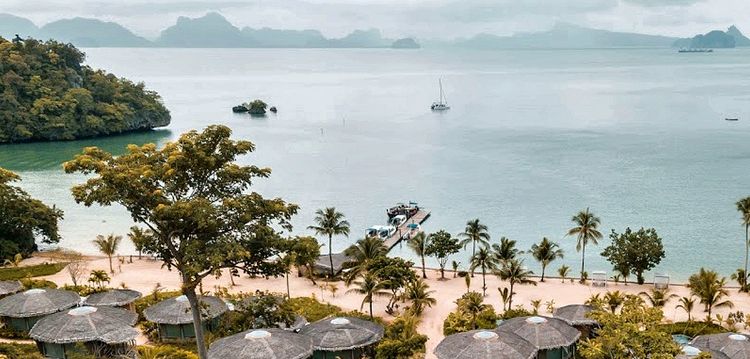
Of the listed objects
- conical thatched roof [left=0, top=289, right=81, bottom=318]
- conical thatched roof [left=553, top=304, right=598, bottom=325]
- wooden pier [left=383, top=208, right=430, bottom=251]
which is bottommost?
wooden pier [left=383, top=208, right=430, bottom=251]

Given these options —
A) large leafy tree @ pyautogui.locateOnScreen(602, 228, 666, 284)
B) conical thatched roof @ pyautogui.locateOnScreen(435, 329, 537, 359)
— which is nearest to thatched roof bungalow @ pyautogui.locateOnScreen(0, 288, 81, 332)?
conical thatched roof @ pyautogui.locateOnScreen(435, 329, 537, 359)

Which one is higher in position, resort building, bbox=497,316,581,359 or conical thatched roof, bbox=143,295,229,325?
conical thatched roof, bbox=143,295,229,325

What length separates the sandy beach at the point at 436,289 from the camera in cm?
3500

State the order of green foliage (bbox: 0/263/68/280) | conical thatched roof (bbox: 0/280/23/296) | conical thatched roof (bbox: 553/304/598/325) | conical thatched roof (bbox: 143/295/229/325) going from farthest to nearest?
green foliage (bbox: 0/263/68/280), conical thatched roof (bbox: 0/280/23/296), conical thatched roof (bbox: 143/295/229/325), conical thatched roof (bbox: 553/304/598/325)

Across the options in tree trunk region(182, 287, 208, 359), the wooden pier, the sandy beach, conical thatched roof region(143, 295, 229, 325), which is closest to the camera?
tree trunk region(182, 287, 208, 359)

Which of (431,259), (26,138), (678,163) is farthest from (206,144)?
(26,138)

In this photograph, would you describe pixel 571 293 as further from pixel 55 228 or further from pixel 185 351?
pixel 55 228

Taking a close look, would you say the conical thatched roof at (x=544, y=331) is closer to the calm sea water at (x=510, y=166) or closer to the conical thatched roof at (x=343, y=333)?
the conical thatched roof at (x=343, y=333)

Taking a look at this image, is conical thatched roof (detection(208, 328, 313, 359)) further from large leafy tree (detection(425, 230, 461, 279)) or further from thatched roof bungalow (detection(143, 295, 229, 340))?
large leafy tree (detection(425, 230, 461, 279))

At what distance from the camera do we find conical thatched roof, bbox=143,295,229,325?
30.7m

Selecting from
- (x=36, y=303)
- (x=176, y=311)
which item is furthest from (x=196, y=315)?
(x=36, y=303)

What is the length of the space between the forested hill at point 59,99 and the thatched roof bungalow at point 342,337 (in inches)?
3527

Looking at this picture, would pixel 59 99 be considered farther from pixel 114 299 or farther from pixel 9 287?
pixel 114 299

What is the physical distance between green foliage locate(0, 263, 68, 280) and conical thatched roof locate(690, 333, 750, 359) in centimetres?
3826
